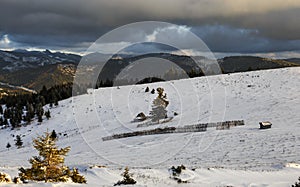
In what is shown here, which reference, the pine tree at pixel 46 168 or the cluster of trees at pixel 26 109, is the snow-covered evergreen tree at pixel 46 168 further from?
the cluster of trees at pixel 26 109

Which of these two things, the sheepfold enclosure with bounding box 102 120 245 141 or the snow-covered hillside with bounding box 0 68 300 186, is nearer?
the snow-covered hillside with bounding box 0 68 300 186

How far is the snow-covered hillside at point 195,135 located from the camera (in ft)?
61.9

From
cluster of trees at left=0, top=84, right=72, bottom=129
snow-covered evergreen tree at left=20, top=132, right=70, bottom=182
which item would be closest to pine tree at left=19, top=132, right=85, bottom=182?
snow-covered evergreen tree at left=20, top=132, right=70, bottom=182

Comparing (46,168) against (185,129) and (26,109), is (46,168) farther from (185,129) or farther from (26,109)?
(26,109)

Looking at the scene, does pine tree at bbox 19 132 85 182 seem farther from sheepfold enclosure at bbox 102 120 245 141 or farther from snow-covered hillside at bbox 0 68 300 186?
sheepfold enclosure at bbox 102 120 245 141

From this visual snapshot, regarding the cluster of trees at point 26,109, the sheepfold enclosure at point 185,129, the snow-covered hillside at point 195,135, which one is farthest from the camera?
the cluster of trees at point 26,109

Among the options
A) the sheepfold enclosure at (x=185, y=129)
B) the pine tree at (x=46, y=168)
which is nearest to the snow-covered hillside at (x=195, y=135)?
the sheepfold enclosure at (x=185, y=129)

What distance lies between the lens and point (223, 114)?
40375 millimetres

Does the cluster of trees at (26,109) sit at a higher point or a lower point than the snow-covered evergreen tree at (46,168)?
lower

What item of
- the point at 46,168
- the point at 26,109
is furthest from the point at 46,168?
the point at 26,109

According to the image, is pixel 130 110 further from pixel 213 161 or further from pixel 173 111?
pixel 213 161

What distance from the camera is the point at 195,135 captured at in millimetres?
32219

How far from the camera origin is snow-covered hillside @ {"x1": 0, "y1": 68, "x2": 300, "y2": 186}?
18859 mm

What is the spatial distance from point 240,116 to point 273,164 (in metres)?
18.2
